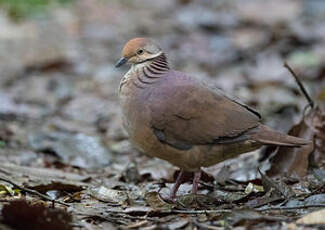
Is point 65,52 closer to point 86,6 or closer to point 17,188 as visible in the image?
point 86,6

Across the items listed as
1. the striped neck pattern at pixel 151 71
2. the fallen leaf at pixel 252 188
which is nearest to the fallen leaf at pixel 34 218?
the striped neck pattern at pixel 151 71

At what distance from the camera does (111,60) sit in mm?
9031

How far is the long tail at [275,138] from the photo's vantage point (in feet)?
13.0

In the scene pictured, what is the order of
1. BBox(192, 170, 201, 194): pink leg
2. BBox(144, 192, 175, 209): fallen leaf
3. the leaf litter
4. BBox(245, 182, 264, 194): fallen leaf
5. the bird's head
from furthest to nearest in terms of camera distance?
1. the bird's head
2. BBox(245, 182, 264, 194): fallen leaf
3. BBox(192, 170, 201, 194): pink leg
4. BBox(144, 192, 175, 209): fallen leaf
5. the leaf litter

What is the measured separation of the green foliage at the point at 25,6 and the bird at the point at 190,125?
20.5ft

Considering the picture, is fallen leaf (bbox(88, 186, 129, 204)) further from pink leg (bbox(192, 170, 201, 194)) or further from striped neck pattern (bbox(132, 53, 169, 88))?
striped neck pattern (bbox(132, 53, 169, 88))

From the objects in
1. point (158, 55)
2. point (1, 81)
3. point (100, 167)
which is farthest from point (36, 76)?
point (158, 55)

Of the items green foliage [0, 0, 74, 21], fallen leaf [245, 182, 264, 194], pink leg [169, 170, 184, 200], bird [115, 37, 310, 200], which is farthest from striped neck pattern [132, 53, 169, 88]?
green foliage [0, 0, 74, 21]

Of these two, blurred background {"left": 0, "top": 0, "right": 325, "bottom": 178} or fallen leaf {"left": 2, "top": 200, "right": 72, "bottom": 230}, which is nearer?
fallen leaf {"left": 2, "top": 200, "right": 72, "bottom": 230}

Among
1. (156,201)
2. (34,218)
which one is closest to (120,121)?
(156,201)

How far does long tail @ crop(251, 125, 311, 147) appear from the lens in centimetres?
396

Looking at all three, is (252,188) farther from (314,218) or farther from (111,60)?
(111,60)

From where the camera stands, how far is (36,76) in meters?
8.36

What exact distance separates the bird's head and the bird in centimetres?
26
